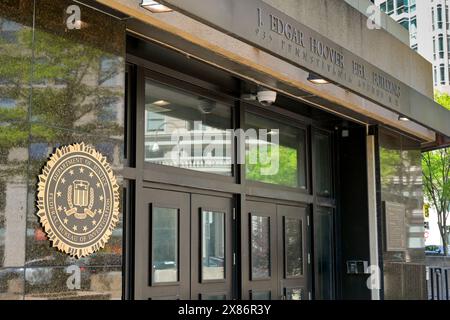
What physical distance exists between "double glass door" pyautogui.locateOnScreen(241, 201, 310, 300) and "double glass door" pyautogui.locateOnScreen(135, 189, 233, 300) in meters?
0.42

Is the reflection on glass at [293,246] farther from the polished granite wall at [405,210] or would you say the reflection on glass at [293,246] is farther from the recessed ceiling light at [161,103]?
the recessed ceiling light at [161,103]

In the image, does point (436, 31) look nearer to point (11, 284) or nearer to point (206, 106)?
point (206, 106)

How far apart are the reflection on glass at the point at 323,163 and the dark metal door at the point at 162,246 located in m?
3.57

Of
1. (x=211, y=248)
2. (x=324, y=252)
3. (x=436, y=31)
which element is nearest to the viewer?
(x=211, y=248)

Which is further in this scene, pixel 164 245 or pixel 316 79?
pixel 316 79

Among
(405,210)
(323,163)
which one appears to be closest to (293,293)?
(323,163)

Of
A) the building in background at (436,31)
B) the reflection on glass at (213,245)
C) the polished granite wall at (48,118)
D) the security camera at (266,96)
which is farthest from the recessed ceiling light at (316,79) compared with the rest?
the building in background at (436,31)

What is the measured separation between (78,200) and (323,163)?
6637mm

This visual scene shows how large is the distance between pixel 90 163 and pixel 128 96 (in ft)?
6.62

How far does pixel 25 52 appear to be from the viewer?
5285 millimetres

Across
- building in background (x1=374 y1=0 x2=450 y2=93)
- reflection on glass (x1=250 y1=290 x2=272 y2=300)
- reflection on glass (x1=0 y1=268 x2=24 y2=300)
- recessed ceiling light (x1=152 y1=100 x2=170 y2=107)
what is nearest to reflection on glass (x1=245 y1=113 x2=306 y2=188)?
reflection on glass (x1=250 y1=290 x2=272 y2=300)

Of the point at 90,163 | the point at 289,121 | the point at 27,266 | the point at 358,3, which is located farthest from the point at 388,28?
the point at 27,266

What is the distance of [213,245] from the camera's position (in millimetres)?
8766

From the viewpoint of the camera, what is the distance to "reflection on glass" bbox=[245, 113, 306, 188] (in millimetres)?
9820
